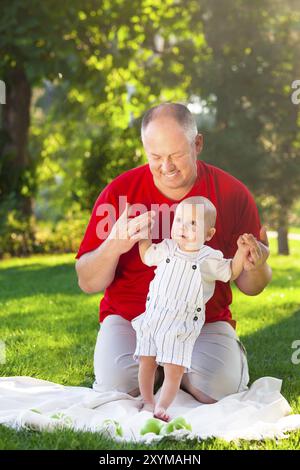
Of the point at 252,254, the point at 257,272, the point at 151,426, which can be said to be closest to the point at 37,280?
the point at 257,272

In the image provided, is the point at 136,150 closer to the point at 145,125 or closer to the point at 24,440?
the point at 145,125

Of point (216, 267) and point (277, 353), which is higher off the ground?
point (216, 267)

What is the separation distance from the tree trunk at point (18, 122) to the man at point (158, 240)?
724cm

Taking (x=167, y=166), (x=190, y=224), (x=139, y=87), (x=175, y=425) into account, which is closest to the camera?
(x=175, y=425)

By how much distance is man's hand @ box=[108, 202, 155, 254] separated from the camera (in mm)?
3346

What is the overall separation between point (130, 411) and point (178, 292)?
55cm

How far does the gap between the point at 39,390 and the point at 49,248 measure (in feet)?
26.5

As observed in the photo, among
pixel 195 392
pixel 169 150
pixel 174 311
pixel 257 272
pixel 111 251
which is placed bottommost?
pixel 195 392

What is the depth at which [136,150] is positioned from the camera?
11.7 m

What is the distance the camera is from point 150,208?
382cm

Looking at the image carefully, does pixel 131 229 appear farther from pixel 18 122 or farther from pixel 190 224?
pixel 18 122

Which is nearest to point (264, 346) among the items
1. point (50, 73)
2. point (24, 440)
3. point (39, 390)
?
point (39, 390)

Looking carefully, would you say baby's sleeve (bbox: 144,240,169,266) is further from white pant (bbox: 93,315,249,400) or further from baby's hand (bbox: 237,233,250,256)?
white pant (bbox: 93,315,249,400)

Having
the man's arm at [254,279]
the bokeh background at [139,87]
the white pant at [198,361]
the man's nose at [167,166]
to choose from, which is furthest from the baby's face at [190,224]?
the bokeh background at [139,87]
